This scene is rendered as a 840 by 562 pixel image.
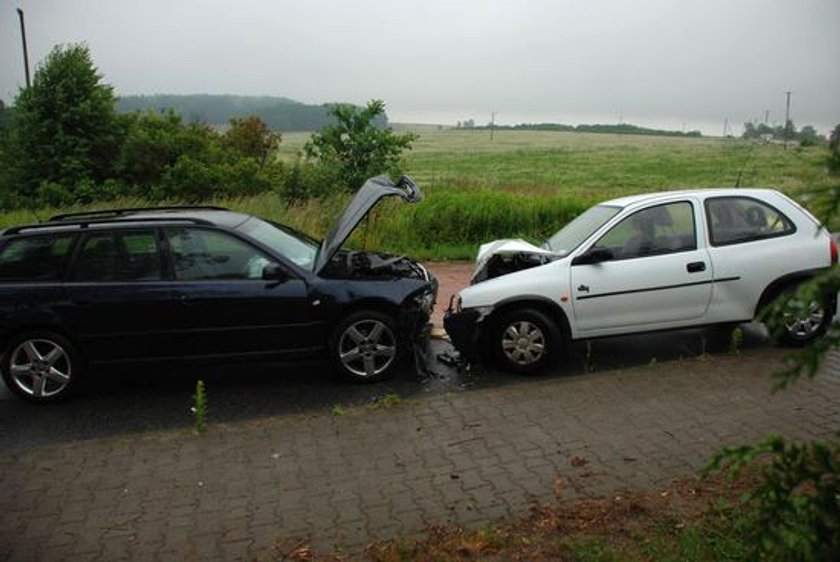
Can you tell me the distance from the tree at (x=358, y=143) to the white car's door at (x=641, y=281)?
12211mm

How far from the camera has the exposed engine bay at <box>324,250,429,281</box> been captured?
6.95 meters

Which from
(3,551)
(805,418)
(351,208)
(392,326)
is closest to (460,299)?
(392,326)

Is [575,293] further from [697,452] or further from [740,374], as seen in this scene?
[697,452]

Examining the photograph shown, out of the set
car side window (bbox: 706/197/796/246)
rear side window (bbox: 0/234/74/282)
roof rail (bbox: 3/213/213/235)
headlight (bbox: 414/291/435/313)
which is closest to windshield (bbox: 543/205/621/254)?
car side window (bbox: 706/197/796/246)

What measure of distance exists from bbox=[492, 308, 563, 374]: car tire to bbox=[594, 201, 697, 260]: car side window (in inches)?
37.2

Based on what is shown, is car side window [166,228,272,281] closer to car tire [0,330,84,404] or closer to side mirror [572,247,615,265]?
car tire [0,330,84,404]

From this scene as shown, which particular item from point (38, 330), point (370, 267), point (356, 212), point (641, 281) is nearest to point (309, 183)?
point (370, 267)

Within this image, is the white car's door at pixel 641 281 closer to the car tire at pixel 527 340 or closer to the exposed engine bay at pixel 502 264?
the car tire at pixel 527 340

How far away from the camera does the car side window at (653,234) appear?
22.6 feet

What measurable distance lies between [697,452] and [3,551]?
13.6 feet

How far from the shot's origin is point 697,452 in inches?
186

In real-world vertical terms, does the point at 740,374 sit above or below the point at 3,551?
above

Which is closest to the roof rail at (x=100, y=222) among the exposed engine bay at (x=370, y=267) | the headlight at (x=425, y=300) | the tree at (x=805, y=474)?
the exposed engine bay at (x=370, y=267)

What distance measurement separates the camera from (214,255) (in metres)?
6.73
